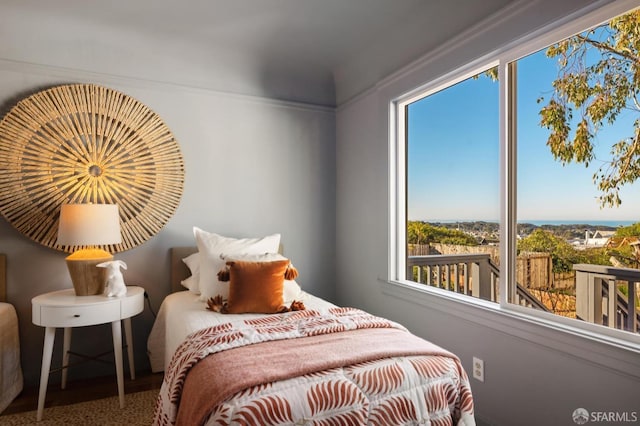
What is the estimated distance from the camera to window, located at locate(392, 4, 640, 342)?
167cm

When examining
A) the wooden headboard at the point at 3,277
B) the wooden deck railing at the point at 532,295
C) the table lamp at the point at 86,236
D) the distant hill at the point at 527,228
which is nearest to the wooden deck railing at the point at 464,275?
the wooden deck railing at the point at 532,295

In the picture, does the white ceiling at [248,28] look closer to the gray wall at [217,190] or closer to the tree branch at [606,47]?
the gray wall at [217,190]

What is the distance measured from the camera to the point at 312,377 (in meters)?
1.41

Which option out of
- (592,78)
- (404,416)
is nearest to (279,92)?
(592,78)

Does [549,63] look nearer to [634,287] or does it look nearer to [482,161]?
[482,161]

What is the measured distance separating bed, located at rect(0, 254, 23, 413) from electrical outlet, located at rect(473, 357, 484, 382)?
9.03 ft

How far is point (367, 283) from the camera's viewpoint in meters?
3.22

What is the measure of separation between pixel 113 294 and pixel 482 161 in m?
2.41

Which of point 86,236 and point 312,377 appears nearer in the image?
point 312,377

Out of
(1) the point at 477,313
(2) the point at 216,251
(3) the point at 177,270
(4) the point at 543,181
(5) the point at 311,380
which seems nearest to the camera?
(5) the point at 311,380

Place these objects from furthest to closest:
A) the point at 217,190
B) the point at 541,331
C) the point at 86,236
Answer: the point at 217,190 < the point at 86,236 < the point at 541,331

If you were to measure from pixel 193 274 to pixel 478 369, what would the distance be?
1.98 metres

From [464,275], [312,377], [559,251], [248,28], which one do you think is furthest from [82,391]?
[559,251]

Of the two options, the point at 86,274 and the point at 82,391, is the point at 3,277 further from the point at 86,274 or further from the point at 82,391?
the point at 82,391
